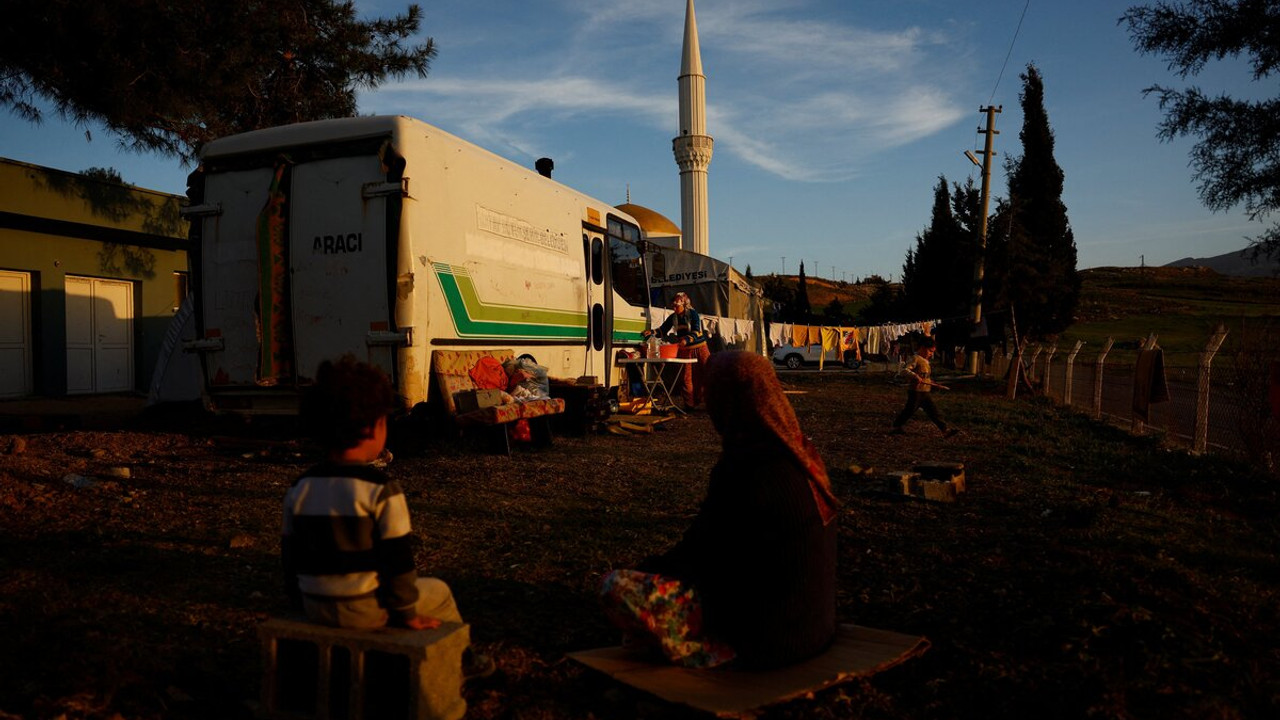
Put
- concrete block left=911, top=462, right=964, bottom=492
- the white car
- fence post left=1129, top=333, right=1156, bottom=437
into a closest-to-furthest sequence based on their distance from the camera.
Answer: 1. concrete block left=911, top=462, right=964, bottom=492
2. fence post left=1129, top=333, right=1156, bottom=437
3. the white car

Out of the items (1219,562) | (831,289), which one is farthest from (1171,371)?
(831,289)

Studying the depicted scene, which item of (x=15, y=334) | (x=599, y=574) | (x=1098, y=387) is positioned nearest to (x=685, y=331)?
(x=1098, y=387)

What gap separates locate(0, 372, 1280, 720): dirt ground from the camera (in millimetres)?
3000

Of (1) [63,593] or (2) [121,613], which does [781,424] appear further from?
(1) [63,593]

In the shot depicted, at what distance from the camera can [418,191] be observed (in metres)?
7.48

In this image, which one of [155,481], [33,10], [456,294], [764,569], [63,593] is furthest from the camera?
[33,10]

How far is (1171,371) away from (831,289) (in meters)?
90.7

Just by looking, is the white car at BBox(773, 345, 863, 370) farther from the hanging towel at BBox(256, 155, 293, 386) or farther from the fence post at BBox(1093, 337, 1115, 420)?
the hanging towel at BBox(256, 155, 293, 386)

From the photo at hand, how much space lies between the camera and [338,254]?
760 cm

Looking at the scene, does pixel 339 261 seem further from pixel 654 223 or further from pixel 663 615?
pixel 654 223

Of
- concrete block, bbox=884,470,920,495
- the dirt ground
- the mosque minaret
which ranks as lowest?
the dirt ground

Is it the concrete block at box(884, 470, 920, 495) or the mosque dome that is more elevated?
the mosque dome

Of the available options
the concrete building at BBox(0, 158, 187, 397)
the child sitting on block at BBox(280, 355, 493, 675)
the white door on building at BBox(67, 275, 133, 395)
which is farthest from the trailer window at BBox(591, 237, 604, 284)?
the white door on building at BBox(67, 275, 133, 395)

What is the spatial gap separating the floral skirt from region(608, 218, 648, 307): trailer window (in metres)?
9.15
